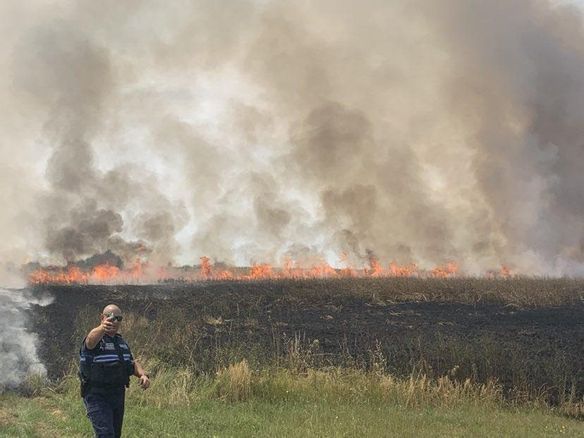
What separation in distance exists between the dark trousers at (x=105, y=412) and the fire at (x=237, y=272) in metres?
41.4

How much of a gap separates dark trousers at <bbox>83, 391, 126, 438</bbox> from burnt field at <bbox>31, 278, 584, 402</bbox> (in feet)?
21.5

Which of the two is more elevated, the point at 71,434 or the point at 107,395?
the point at 107,395

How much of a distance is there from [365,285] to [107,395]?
2835 cm

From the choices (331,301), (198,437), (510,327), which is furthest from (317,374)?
(331,301)

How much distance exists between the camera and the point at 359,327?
21219 mm

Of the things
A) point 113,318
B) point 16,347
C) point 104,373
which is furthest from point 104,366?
point 16,347

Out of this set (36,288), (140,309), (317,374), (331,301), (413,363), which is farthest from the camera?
(36,288)

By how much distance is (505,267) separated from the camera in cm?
5459

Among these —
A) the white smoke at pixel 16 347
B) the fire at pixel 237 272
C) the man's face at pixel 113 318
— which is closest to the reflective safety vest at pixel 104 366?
the man's face at pixel 113 318

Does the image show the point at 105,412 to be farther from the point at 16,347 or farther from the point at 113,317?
the point at 16,347

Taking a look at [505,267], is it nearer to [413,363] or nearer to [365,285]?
[365,285]

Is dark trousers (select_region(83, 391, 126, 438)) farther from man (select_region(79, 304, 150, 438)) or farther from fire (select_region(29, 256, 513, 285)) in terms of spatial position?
fire (select_region(29, 256, 513, 285))

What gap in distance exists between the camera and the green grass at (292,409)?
9000 mm

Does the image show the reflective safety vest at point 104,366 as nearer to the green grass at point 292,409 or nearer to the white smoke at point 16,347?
the green grass at point 292,409
